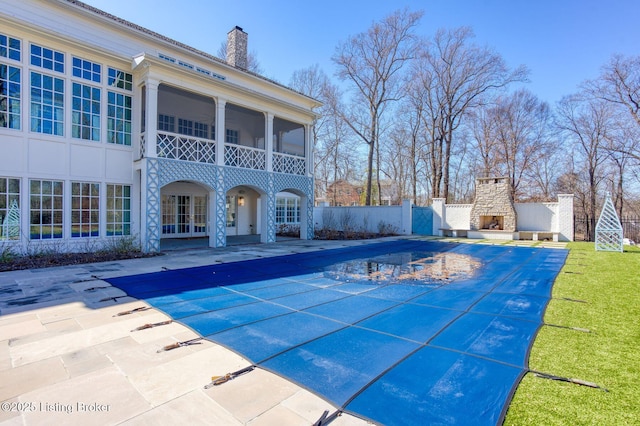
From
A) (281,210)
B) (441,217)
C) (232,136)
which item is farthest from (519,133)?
(232,136)

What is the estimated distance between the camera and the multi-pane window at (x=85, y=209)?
999 cm

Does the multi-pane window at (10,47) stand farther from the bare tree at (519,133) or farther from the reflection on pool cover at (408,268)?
the bare tree at (519,133)

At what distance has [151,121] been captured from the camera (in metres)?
10.5

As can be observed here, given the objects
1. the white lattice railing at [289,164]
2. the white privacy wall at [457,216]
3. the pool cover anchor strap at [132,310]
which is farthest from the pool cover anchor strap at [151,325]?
the white privacy wall at [457,216]

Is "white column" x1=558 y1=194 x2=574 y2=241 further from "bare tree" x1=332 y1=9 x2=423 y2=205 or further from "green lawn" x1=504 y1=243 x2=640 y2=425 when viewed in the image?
"green lawn" x1=504 y1=243 x2=640 y2=425

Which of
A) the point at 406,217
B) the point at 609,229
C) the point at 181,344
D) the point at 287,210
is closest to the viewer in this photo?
the point at 181,344

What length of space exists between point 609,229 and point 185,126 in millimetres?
18333

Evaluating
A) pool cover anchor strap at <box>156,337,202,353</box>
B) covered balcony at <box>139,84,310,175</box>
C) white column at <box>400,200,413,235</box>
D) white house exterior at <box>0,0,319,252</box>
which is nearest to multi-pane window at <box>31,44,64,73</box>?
white house exterior at <box>0,0,319,252</box>

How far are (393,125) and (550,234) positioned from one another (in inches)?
640

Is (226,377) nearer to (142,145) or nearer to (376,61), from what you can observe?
(142,145)

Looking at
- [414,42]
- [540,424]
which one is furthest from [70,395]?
[414,42]

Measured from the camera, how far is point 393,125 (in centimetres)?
2941

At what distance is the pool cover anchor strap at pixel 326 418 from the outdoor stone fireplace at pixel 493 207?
18.6 m

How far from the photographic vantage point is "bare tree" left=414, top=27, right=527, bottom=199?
928 inches
